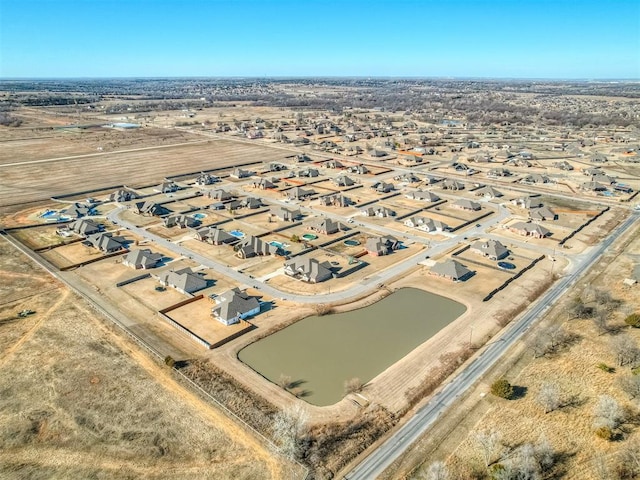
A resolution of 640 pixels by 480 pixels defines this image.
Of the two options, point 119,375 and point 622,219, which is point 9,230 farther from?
point 622,219

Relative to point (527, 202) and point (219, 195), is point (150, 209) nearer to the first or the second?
point (219, 195)

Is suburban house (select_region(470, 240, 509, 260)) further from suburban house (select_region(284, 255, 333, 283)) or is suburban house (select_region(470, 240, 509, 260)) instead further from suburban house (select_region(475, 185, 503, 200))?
suburban house (select_region(475, 185, 503, 200))

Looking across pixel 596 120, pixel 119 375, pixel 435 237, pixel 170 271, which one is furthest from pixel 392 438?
pixel 596 120

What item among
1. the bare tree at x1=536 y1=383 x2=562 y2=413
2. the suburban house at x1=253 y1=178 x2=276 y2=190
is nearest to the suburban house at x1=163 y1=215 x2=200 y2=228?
the suburban house at x1=253 y1=178 x2=276 y2=190

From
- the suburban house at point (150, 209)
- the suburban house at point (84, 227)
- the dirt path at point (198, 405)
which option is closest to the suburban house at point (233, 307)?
the dirt path at point (198, 405)

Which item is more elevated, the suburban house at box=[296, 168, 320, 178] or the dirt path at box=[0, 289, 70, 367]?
the dirt path at box=[0, 289, 70, 367]

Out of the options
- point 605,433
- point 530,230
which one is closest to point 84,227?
point 605,433

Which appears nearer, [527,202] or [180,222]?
[180,222]
